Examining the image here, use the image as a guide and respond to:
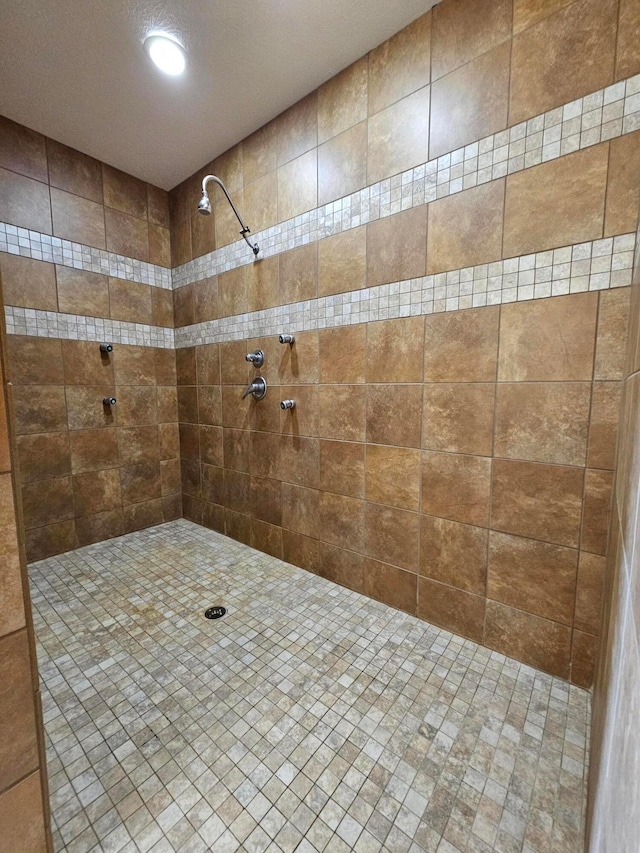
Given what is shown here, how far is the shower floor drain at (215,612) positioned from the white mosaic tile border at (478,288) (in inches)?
55.9

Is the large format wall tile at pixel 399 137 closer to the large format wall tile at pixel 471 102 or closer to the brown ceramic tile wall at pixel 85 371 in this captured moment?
the large format wall tile at pixel 471 102

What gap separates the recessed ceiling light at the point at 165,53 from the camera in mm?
1417

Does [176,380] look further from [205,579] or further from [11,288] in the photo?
[205,579]

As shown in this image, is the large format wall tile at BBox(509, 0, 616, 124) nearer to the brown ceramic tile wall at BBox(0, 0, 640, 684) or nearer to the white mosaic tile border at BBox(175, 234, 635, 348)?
the brown ceramic tile wall at BBox(0, 0, 640, 684)

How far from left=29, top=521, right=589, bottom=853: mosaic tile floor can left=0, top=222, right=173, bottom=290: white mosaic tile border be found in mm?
1915

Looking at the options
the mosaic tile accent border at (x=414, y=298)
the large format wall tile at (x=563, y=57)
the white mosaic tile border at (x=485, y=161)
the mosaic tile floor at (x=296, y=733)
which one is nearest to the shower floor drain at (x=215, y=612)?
the mosaic tile floor at (x=296, y=733)

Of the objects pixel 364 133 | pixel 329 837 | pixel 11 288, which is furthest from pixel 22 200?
pixel 329 837

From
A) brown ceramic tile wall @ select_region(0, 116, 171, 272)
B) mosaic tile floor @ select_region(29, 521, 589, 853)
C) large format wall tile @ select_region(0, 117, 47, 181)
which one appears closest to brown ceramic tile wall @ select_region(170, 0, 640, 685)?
mosaic tile floor @ select_region(29, 521, 589, 853)

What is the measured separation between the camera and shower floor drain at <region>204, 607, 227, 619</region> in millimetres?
1532

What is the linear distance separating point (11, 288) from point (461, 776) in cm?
288

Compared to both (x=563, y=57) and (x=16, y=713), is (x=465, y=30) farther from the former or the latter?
(x=16, y=713)

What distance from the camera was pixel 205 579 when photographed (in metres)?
→ 1.84

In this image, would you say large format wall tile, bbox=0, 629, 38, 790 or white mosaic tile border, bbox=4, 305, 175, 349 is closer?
large format wall tile, bbox=0, 629, 38, 790

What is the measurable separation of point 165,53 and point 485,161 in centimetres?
142
